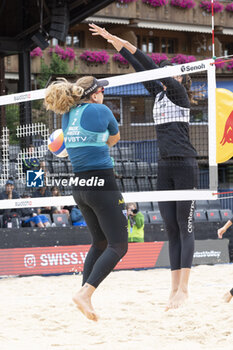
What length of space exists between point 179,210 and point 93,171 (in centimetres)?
102

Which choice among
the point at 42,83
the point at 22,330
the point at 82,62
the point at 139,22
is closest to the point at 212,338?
the point at 22,330

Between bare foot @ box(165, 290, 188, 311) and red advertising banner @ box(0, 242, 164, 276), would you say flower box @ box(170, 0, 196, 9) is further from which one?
bare foot @ box(165, 290, 188, 311)

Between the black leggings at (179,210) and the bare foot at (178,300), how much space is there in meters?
0.23

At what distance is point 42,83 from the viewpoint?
75.0 ft

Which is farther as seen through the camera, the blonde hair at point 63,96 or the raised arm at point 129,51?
the raised arm at point 129,51

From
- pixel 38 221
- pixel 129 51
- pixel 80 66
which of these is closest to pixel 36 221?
pixel 38 221

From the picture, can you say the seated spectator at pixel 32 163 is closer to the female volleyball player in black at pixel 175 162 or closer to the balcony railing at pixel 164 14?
the female volleyball player in black at pixel 175 162

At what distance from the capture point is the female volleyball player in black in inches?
193

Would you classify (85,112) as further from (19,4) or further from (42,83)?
(42,83)

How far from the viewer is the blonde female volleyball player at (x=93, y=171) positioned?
4184 millimetres

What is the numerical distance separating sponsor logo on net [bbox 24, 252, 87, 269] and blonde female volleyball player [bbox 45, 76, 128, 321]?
4.77 metres

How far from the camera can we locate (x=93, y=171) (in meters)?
4.26

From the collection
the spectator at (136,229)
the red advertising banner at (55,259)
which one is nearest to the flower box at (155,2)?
the spectator at (136,229)

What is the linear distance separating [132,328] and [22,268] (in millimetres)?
4756
